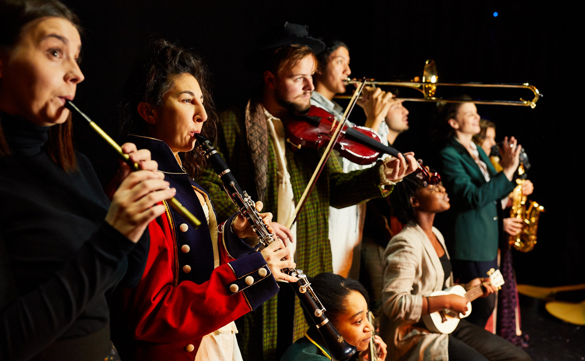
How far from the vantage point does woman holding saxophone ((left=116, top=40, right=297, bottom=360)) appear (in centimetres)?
125

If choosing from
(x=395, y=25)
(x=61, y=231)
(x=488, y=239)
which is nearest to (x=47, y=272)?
(x=61, y=231)

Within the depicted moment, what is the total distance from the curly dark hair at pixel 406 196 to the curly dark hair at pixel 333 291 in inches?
31.2

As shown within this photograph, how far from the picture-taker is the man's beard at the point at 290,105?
2215 mm

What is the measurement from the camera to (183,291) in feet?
4.19

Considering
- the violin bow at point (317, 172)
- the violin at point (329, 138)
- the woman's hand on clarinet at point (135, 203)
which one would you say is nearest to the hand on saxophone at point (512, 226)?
the violin at point (329, 138)

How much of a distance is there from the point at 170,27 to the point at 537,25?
129 inches

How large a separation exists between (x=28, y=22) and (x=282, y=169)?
138 cm

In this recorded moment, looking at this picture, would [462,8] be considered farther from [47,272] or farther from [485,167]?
[47,272]

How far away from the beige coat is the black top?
5.13ft

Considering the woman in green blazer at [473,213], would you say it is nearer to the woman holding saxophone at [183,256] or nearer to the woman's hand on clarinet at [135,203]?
the woman holding saxophone at [183,256]

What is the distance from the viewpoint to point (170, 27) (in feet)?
7.45

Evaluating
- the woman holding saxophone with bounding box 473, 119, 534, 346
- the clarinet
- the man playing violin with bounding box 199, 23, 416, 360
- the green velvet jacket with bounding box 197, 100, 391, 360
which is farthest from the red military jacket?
the woman holding saxophone with bounding box 473, 119, 534, 346

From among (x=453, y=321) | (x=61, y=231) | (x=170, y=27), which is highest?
(x=170, y=27)

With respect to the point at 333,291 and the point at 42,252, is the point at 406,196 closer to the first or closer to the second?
the point at 333,291
